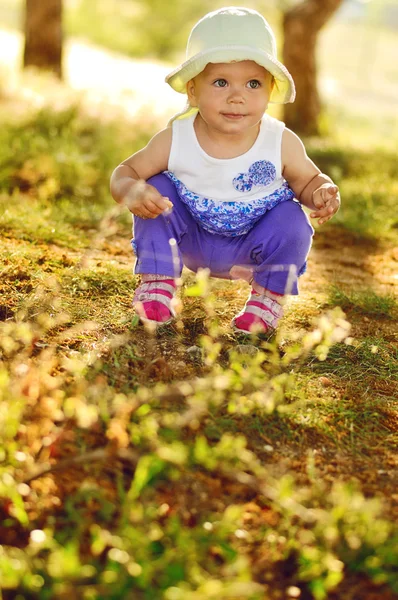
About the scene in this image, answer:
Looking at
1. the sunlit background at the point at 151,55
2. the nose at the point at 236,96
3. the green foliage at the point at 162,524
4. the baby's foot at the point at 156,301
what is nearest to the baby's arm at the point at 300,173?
the nose at the point at 236,96

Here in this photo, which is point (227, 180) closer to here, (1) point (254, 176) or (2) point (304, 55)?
(1) point (254, 176)

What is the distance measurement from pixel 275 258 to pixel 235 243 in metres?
0.20

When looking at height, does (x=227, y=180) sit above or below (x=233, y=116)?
below

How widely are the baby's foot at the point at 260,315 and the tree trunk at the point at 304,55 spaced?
277 inches

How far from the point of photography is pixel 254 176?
9.08ft

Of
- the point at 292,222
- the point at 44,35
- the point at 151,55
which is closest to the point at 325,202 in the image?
the point at 292,222

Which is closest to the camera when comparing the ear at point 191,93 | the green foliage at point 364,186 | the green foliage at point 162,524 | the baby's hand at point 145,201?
the green foliage at point 162,524

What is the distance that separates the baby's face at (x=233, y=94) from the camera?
2.58 metres

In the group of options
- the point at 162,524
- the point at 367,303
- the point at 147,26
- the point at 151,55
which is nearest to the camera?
the point at 162,524

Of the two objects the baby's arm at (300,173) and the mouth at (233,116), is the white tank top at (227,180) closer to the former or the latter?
the baby's arm at (300,173)

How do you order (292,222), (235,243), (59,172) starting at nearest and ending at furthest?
(292,222), (235,243), (59,172)

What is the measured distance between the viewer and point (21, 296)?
107 inches

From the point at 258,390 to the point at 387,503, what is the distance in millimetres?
527

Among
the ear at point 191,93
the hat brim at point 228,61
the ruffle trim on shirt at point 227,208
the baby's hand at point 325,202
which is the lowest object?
the ruffle trim on shirt at point 227,208
